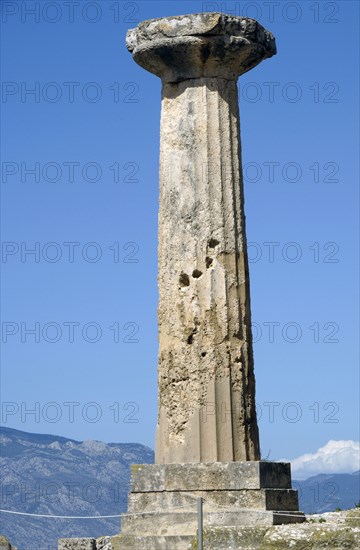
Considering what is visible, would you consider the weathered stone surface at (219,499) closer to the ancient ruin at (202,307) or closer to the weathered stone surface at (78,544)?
the ancient ruin at (202,307)

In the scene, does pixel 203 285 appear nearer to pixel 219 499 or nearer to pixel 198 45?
pixel 219 499

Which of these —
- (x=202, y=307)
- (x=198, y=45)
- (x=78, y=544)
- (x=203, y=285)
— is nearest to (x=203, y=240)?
(x=203, y=285)

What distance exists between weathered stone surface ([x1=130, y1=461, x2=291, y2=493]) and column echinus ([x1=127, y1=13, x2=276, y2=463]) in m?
0.24

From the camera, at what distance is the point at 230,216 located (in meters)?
17.9

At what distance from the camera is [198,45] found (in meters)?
18.0

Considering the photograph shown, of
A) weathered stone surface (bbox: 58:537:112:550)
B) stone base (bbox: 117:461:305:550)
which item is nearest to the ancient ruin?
stone base (bbox: 117:461:305:550)

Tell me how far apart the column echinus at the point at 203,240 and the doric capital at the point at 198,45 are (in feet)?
0.04

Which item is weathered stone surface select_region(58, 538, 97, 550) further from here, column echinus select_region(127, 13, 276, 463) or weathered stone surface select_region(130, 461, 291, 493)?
column echinus select_region(127, 13, 276, 463)

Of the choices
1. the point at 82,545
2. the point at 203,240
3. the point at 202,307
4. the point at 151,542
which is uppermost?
the point at 203,240

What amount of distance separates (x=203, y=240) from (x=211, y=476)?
2986 mm

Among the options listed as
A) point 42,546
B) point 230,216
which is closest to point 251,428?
point 230,216

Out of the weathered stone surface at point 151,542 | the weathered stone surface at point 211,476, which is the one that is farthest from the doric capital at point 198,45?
the weathered stone surface at point 151,542

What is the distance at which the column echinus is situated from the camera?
57.1ft

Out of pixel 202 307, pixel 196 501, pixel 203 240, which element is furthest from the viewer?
pixel 203 240
